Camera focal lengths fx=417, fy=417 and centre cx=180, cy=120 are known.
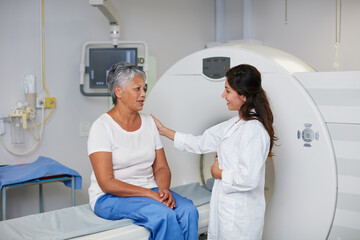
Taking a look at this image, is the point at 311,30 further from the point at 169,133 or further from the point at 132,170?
the point at 132,170

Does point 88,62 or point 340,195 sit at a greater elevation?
point 88,62

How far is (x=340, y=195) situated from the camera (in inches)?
62.8

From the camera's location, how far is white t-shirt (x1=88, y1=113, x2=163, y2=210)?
5.45ft

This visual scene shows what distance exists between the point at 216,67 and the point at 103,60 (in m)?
1.15

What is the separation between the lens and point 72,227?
5.13ft

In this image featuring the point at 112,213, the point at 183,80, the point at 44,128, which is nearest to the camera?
the point at 112,213

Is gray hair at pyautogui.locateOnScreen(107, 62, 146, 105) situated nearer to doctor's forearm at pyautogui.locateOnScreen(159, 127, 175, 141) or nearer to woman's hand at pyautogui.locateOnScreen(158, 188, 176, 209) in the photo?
doctor's forearm at pyautogui.locateOnScreen(159, 127, 175, 141)

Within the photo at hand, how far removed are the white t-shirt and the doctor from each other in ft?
1.09

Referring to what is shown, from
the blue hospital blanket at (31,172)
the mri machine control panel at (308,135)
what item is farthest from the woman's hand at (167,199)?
the blue hospital blanket at (31,172)

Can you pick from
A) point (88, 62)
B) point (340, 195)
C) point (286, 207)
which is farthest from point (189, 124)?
point (88, 62)

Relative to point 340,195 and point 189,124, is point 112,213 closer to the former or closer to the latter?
point 189,124

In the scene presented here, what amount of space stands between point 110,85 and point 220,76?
504 millimetres

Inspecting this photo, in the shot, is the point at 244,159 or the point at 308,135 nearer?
the point at 244,159

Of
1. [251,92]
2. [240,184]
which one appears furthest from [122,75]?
[240,184]
